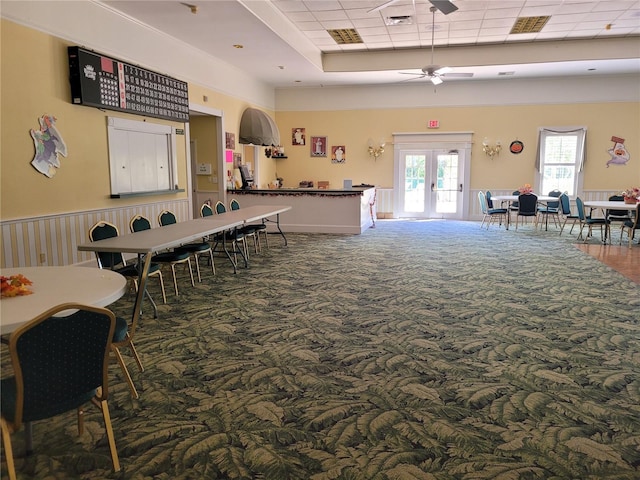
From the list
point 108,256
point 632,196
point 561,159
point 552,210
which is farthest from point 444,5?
point 561,159

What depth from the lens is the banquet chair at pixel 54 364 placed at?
2.02 metres

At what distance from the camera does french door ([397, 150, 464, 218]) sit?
1321cm

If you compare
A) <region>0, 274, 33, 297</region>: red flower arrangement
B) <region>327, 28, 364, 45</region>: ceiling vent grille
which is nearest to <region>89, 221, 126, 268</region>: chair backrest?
<region>0, 274, 33, 297</region>: red flower arrangement

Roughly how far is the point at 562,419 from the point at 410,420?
0.91m

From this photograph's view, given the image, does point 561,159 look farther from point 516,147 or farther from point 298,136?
point 298,136

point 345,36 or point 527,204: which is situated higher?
point 345,36

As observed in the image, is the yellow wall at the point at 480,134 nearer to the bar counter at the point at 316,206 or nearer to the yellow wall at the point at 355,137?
the yellow wall at the point at 355,137

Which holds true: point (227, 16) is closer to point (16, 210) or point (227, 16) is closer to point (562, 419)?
point (16, 210)

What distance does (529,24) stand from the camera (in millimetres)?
8977

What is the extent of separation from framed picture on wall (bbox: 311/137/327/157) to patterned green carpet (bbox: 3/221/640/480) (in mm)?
7992

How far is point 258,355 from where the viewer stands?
3.85 meters

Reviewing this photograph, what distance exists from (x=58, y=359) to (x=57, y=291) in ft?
2.52

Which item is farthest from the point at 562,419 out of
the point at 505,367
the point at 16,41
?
the point at 16,41

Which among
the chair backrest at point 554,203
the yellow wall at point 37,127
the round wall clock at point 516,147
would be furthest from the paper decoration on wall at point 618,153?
the yellow wall at point 37,127
